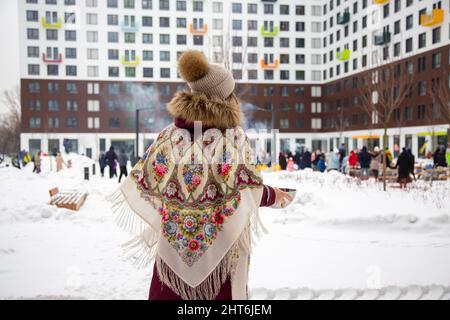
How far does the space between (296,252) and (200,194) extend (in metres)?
4.58

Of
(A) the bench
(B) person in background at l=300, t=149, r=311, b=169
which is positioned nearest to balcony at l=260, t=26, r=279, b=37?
(B) person in background at l=300, t=149, r=311, b=169

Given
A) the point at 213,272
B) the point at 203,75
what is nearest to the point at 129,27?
the point at 203,75

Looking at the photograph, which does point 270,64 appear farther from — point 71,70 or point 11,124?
point 11,124

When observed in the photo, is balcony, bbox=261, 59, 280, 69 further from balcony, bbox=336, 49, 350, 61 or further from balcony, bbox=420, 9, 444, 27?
balcony, bbox=420, 9, 444, 27

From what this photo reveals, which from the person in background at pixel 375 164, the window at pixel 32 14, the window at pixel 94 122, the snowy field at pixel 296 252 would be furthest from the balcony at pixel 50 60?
the person in background at pixel 375 164

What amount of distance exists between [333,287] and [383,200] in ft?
21.5

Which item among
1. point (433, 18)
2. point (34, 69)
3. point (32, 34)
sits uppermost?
point (32, 34)

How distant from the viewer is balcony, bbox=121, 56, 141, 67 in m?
51.7

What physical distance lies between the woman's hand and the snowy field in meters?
2.45

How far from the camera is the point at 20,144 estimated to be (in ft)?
185

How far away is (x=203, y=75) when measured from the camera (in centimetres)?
252

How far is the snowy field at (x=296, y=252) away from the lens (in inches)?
189
